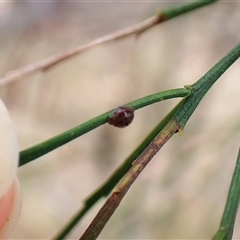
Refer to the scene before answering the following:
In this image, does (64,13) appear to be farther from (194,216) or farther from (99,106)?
(194,216)

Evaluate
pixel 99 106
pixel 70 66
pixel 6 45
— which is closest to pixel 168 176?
pixel 99 106

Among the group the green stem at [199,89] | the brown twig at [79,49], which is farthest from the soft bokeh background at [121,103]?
the green stem at [199,89]

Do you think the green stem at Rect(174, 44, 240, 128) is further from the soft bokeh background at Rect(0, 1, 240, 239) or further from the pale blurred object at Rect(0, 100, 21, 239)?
the soft bokeh background at Rect(0, 1, 240, 239)

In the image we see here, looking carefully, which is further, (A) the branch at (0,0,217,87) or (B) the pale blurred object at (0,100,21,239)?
(A) the branch at (0,0,217,87)

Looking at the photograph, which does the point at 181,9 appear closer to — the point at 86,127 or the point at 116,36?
the point at 116,36

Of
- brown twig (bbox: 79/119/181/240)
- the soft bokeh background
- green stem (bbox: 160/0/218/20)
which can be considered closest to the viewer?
brown twig (bbox: 79/119/181/240)

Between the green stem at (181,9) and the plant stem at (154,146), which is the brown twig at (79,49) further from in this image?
the plant stem at (154,146)

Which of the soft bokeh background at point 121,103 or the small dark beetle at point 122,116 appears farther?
the soft bokeh background at point 121,103

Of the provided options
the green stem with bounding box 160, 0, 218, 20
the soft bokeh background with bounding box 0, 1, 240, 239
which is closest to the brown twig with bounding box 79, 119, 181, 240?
the green stem with bounding box 160, 0, 218, 20
